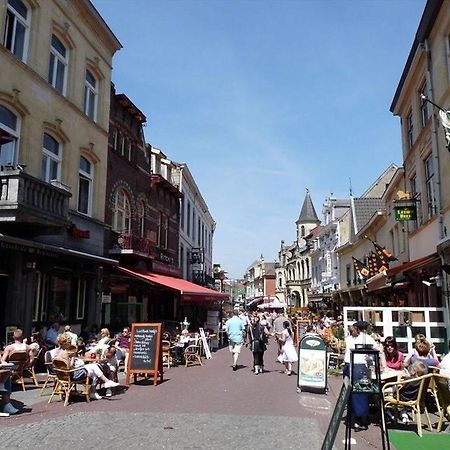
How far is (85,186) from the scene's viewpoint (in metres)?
17.9

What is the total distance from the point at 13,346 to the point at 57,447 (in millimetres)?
4171

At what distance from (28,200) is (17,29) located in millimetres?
5596

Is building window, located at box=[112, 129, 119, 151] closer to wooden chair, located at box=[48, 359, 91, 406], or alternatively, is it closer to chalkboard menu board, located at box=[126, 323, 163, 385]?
chalkboard menu board, located at box=[126, 323, 163, 385]

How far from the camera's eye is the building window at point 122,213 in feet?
67.7

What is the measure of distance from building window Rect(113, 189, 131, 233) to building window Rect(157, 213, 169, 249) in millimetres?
4361

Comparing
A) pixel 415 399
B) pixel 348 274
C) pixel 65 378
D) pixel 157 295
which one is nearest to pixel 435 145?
pixel 415 399

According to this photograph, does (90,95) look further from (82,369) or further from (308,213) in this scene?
(308,213)

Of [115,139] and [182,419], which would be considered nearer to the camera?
[182,419]

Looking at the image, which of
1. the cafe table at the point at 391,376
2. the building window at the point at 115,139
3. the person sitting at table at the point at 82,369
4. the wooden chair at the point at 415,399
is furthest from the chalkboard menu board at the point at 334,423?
the building window at the point at 115,139

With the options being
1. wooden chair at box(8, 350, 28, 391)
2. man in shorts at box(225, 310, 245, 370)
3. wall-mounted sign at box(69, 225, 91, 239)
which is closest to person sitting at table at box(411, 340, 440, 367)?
man in shorts at box(225, 310, 245, 370)

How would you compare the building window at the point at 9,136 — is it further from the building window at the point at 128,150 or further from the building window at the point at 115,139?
the building window at the point at 128,150

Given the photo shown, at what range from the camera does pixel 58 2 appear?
15.8 m

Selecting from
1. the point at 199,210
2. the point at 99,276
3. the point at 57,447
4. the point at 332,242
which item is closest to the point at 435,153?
the point at 99,276

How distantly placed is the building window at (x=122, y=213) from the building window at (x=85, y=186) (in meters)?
2.45
